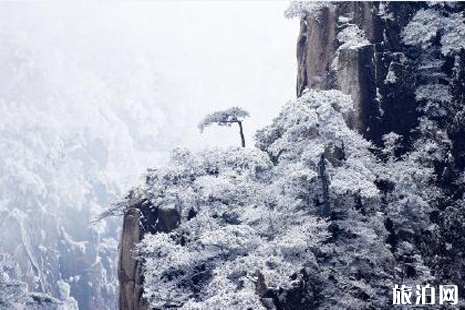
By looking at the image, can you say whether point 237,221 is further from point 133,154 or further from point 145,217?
point 133,154

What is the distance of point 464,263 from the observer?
20797 mm

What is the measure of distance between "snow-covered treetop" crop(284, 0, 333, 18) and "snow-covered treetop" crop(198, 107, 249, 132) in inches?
190

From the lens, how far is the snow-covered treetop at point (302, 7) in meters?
25.1

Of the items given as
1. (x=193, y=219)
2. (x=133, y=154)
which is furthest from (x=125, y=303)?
(x=133, y=154)

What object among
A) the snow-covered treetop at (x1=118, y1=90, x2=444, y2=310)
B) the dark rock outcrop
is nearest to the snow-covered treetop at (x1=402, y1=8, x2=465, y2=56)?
the snow-covered treetop at (x1=118, y1=90, x2=444, y2=310)

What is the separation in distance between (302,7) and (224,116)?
5.84 meters

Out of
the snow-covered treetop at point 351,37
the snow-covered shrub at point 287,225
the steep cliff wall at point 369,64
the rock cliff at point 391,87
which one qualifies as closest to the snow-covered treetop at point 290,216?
the snow-covered shrub at point 287,225

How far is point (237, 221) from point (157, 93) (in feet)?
421

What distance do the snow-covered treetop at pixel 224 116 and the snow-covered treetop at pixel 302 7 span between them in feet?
15.8

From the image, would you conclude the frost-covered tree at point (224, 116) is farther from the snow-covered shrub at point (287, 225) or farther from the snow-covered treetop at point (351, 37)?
the snow-covered treetop at point (351, 37)

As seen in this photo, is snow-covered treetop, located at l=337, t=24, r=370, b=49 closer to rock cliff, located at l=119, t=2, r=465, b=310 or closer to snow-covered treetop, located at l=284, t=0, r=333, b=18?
rock cliff, located at l=119, t=2, r=465, b=310

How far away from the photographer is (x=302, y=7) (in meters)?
25.1

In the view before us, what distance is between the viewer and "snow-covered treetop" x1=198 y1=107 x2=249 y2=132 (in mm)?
24125

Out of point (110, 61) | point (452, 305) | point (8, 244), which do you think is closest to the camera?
point (452, 305)
